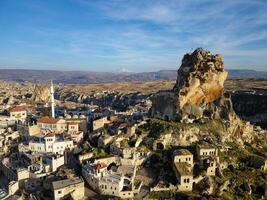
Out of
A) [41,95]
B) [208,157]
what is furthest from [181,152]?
[41,95]

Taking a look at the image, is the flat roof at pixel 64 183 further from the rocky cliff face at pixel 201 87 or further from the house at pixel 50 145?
the rocky cliff face at pixel 201 87

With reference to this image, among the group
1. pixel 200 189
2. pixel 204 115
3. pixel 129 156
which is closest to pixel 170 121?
pixel 204 115

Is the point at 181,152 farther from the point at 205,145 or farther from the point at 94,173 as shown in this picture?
the point at 94,173

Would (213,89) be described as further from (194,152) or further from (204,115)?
(194,152)

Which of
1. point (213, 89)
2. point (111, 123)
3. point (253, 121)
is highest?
point (213, 89)

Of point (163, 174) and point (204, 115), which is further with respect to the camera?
point (204, 115)

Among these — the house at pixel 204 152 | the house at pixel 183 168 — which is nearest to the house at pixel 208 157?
the house at pixel 204 152

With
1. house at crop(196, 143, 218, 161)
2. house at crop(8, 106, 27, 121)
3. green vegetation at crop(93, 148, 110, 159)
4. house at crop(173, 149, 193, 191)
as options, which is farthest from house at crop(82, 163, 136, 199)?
house at crop(8, 106, 27, 121)

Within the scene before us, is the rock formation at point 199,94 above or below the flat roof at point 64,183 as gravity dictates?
above
